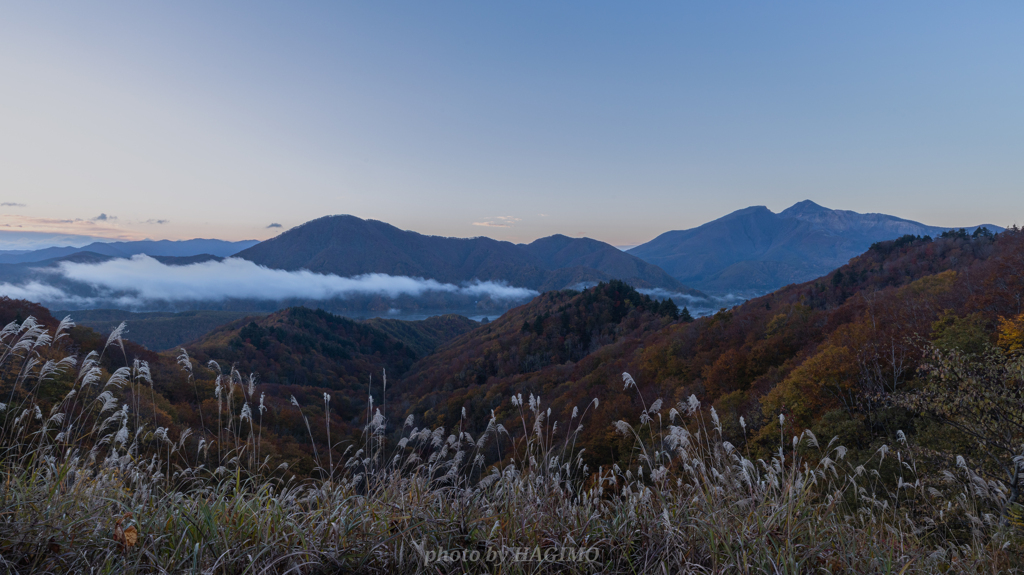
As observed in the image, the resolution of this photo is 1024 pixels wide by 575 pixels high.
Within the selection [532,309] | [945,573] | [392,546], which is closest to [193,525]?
[392,546]

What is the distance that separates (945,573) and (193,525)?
5236 mm

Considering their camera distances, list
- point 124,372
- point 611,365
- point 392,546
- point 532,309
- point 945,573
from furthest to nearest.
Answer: point 532,309 → point 611,365 → point 124,372 → point 945,573 → point 392,546

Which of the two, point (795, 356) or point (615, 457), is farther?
point (795, 356)

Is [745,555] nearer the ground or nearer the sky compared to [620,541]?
nearer the sky

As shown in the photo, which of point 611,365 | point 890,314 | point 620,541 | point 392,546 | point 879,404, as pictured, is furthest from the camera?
point 611,365

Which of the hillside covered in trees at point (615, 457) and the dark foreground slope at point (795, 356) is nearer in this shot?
the hillside covered in trees at point (615, 457)

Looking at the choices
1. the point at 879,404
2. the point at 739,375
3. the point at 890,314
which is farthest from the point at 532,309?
the point at 879,404

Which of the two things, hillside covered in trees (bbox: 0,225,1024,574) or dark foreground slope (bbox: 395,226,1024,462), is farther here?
dark foreground slope (bbox: 395,226,1024,462)

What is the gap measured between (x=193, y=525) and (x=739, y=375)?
3569 cm

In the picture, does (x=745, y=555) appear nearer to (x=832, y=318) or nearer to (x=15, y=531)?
(x=15, y=531)

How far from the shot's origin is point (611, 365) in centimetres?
4984

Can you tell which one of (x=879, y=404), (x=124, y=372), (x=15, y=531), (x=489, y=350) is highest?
(x=124, y=372)

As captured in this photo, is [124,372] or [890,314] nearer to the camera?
[124,372]

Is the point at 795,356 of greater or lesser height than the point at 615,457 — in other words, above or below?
above
